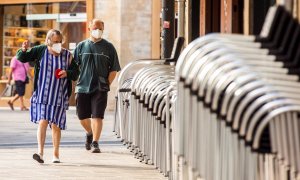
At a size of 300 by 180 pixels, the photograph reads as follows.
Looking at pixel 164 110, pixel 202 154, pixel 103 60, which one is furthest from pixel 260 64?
pixel 103 60

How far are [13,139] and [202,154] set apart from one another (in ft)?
36.4

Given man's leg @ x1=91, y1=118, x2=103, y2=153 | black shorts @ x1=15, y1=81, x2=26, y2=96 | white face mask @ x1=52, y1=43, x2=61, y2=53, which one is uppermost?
white face mask @ x1=52, y1=43, x2=61, y2=53

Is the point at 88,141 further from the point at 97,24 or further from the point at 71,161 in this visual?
the point at 97,24

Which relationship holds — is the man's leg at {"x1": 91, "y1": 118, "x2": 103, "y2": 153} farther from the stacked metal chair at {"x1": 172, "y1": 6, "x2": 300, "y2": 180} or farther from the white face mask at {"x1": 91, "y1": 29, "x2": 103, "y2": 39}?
the stacked metal chair at {"x1": 172, "y1": 6, "x2": 300, "y2": 180}

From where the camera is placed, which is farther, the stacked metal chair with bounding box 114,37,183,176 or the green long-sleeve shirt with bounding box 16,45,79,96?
the green long-sleeve shirt with bounding box 16,45,79,96

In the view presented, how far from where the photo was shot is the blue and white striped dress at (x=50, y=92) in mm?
11406

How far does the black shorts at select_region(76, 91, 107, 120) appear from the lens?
1273 centimetres

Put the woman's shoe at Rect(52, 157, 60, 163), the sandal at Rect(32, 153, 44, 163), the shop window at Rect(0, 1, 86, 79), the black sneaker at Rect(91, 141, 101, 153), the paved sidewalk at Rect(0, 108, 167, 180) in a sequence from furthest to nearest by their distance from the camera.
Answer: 1. the shop window at Rect(0, 1, 86, 79)
2. the black sneaker at Rect(91, 141, 101, 153)
3. the woman's shoe at Rect(52, 157, 60, 163)
4. the sandal at Rect(32, 153, 44, 163)
5. the paved sidewalk at Rect(0, 108, 167, 180)

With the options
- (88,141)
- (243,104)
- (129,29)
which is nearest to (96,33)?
(88,141)

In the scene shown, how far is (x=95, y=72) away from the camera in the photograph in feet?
41.8

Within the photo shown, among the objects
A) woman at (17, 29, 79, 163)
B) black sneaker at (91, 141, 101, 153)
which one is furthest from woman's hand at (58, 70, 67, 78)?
black sneaker at (91, 141, 101, 153)

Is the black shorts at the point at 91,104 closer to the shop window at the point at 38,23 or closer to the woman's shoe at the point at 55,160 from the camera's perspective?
the woman's shoe at the point at 55,160

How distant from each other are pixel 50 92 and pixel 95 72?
140cm

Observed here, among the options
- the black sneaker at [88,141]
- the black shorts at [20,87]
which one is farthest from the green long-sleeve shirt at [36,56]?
the black shorts at [20,87]
